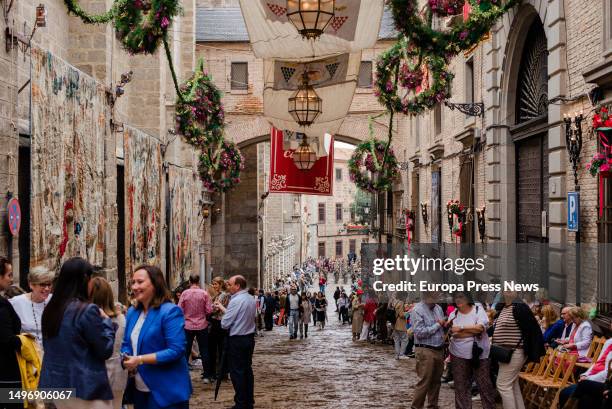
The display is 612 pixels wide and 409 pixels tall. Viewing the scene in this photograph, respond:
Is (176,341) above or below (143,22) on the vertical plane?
below

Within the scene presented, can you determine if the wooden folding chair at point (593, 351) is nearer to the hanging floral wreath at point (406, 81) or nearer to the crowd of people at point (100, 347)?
the crowd of people at point (100, 347)

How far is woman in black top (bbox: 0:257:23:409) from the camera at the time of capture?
21.2 feet

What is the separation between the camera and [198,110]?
19.5 metres

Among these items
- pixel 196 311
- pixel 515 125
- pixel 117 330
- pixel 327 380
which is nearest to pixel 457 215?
pixel 515 125

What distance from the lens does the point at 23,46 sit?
10.8m

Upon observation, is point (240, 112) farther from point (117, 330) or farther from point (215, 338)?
point (117, 330)

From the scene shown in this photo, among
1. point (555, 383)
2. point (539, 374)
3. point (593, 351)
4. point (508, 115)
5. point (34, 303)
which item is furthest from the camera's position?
point (508, 115)

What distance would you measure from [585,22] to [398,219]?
2303 centimetres

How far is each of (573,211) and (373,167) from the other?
638 inches

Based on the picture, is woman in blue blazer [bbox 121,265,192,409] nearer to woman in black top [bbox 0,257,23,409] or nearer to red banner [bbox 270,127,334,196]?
woman in black top [bbox 0,257,23,409]

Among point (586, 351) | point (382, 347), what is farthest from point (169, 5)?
point (382, 347)

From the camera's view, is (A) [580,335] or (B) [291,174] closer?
(A) [580,335]

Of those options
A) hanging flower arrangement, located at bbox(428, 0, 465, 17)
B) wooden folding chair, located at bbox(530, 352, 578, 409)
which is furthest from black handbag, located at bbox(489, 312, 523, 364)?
hanging flower arrangement, located at bbox(428, 0, 465, 17)

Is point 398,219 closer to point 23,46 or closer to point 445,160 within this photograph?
point 445,160
